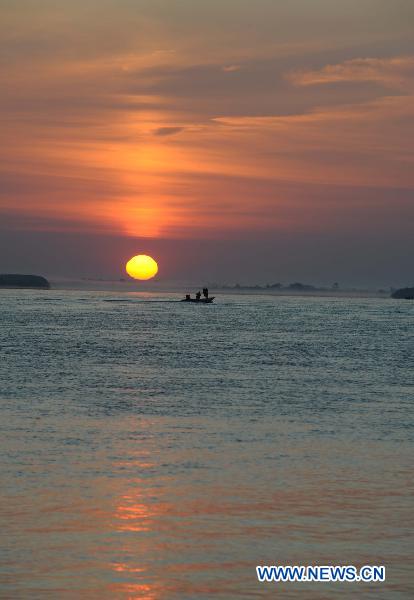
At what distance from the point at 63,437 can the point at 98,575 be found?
13.2m

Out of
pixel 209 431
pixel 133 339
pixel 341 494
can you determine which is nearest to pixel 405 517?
pixel 341 494

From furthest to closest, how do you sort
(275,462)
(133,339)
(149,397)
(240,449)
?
1. (133,339)
2. (149,397)
3. (240,449)
4. (275,462)

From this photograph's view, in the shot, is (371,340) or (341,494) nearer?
(341,494)

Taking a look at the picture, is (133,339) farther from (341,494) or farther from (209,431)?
(341,494)

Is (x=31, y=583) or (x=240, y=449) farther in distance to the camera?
(x=240, y=449)

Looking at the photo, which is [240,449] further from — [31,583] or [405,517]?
[31,583]

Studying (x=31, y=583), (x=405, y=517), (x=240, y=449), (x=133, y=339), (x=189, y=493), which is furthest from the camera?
(x=133, y=339)

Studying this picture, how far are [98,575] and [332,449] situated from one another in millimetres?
13012

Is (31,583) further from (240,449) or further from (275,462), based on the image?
(240,449)

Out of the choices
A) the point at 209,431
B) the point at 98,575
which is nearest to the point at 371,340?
the point at 209,431

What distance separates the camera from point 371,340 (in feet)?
324

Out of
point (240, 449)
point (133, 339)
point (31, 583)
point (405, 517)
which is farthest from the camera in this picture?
point (133, 339)

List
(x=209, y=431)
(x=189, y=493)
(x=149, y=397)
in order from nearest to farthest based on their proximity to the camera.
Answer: (x=189, y=493)
(x=209, y=431)
(x=149, y=397)

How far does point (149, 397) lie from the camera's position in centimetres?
4016
